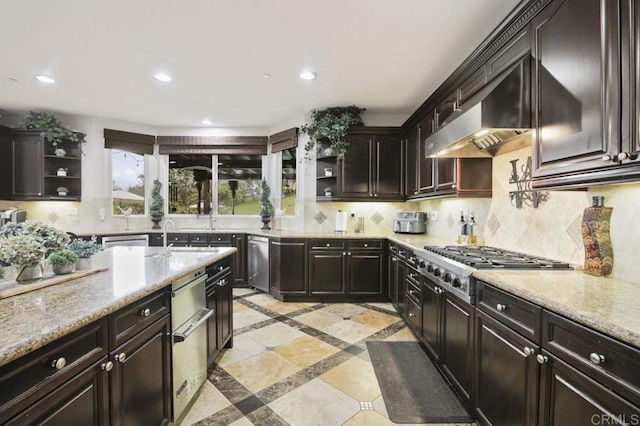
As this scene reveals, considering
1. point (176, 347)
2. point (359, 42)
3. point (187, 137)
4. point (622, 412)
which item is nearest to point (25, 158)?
point (187, 137)

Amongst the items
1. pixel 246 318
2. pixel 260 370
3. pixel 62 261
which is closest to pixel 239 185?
pixel 246 318

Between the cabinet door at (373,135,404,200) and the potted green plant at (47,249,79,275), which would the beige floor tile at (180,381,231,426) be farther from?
the cabinet door at (373,135,404,200)

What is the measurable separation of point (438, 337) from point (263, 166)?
12.9 ft

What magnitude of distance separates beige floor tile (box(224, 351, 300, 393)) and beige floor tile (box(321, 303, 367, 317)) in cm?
117

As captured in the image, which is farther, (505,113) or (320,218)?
(320,218)

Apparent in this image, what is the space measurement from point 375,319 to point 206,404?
2.00 m

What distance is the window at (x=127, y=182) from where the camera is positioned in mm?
4844

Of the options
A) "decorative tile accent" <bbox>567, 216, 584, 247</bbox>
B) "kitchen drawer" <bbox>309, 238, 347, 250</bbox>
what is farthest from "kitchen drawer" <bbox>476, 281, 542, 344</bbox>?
"kitchen drawer" <bbox>309, 238, 347, 250</bbox>

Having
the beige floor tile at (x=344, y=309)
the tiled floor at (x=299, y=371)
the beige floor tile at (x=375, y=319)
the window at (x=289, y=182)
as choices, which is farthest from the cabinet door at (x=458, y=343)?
the window at (x=289, y=182)

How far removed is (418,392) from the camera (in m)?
2.05

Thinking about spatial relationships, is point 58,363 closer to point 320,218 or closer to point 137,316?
point 137,316

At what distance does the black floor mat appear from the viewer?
182cm

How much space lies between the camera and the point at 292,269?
3.98 metres

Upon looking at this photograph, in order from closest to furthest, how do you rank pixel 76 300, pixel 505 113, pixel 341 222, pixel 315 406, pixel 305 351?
pixel 76 300, pixel 505 113, pixel 315 406, pixel 305 351, pixel 341 222
